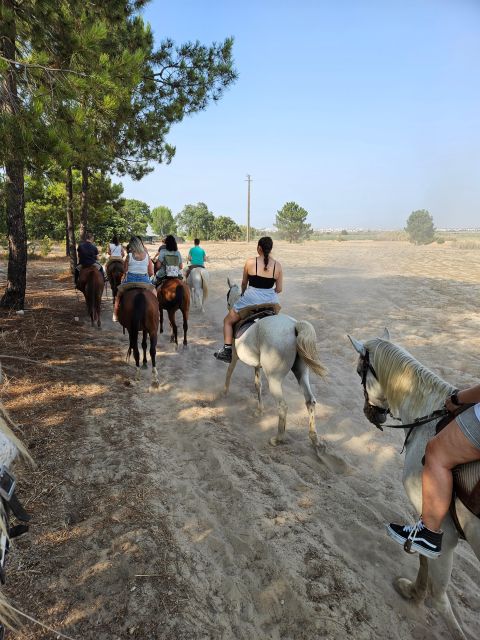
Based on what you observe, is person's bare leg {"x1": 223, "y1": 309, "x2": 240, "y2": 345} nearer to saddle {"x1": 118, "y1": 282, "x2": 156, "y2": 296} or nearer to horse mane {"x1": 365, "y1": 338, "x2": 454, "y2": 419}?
saddle {"x1": 118, "y1": 282, "x2": 156, "y2": 296}

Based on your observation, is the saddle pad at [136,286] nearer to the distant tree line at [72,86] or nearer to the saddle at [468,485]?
the distant tree line at [72,86]

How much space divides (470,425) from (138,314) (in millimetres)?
4828

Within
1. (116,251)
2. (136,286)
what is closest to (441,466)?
(136,286)

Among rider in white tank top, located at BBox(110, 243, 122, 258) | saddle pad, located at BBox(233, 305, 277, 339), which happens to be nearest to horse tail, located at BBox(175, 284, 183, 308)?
saddle pad, located at BBox(233, 305, 277, 339)

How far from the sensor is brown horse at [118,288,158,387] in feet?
18.6

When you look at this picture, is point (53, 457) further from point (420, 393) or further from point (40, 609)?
point (420, 393)

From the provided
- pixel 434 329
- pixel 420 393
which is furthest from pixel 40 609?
pixel 434 329

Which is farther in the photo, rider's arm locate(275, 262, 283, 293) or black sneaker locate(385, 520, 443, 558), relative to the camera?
rider's arm locate(275, 262, 283, 293)

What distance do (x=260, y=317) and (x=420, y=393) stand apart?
2.64m

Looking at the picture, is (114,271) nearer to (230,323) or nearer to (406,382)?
(230,323)

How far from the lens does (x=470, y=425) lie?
6.24 feet

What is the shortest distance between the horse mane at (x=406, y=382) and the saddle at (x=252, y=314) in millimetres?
2064

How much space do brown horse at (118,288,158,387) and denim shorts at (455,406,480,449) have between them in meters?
4.64

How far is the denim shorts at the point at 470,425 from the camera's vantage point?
6.14ft
